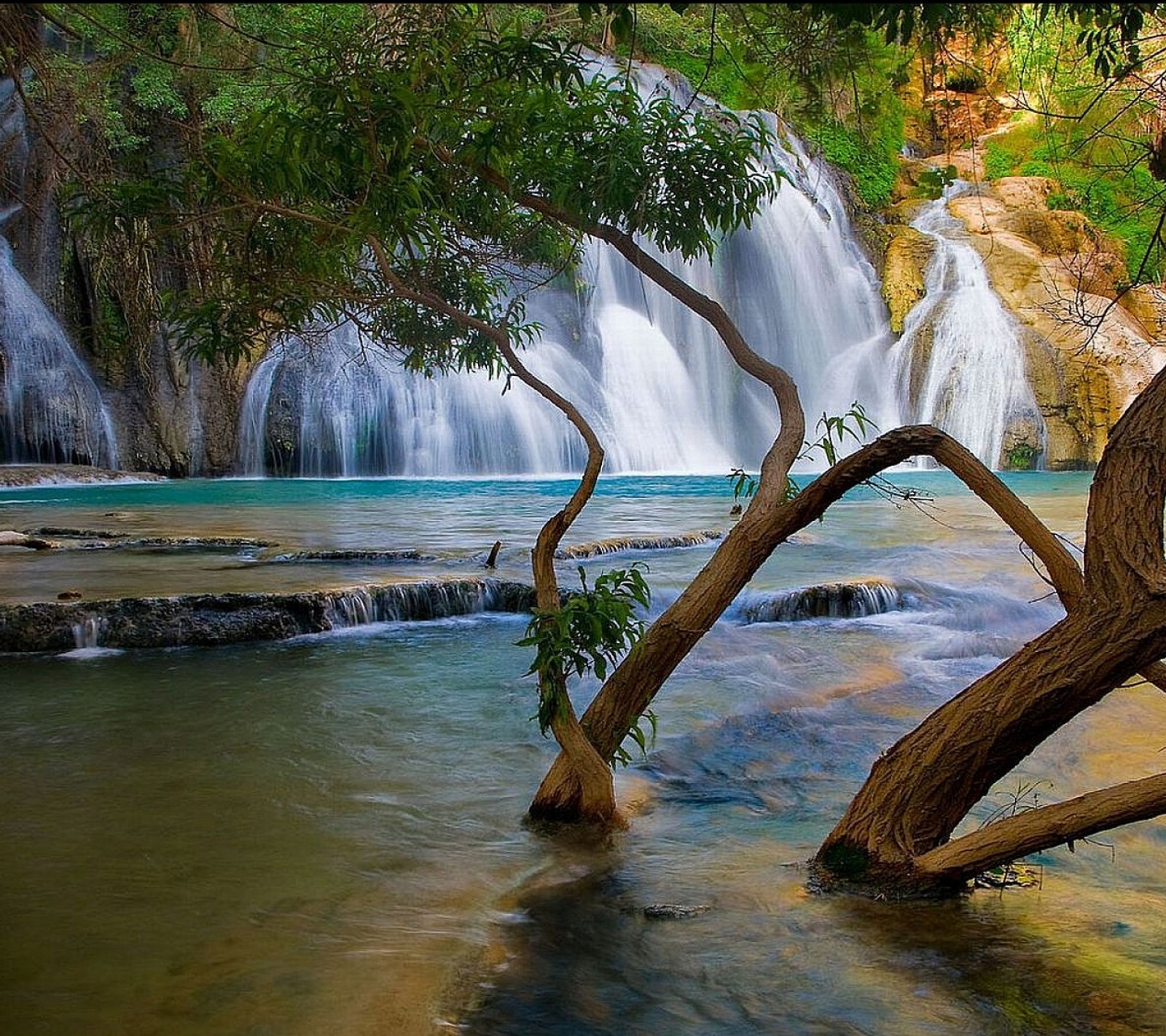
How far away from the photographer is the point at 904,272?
1135 inches

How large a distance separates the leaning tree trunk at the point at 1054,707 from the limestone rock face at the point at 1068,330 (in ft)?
69.5

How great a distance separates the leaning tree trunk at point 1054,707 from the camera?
3383 mm

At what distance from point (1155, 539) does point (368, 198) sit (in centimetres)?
274

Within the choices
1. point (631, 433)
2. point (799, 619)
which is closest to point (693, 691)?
point (799, 619)

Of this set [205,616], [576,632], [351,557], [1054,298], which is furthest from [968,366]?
[576,632]

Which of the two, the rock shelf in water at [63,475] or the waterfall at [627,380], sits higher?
the waterfall at [627,380]

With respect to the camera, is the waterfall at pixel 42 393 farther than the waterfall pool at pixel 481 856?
Yes

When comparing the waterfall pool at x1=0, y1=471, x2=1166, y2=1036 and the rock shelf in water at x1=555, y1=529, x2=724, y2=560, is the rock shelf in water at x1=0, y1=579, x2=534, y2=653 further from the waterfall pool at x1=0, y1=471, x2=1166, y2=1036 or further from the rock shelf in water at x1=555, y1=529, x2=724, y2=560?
the rock shelf in water at x1=555, y1=529, x2=724, y2=560

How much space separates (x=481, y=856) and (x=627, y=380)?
21.5m

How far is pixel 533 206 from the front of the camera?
193 inches

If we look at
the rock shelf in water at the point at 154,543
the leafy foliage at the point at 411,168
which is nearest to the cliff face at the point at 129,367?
the rock shelf in water at the point at 154,543

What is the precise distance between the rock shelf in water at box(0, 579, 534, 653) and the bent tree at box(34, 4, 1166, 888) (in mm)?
3467

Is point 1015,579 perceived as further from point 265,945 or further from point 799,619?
point 265,945

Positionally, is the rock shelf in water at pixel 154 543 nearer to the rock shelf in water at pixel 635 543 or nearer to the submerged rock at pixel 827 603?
the rock shelf in water at pixel 635 543
